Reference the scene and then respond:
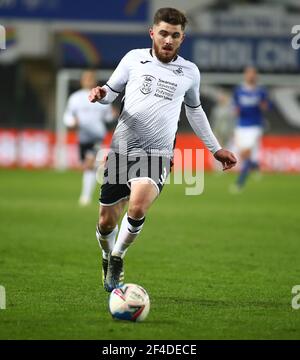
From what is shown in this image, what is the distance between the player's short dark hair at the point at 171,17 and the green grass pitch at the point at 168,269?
2.55 meters

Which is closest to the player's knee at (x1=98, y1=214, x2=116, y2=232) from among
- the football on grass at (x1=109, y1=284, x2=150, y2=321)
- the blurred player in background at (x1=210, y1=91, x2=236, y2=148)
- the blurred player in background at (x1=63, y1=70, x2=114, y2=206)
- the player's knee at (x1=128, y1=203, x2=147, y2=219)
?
the player's knee at (x1=128, y1=203, x2=147, y2=219)

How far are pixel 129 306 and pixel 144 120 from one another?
192cm

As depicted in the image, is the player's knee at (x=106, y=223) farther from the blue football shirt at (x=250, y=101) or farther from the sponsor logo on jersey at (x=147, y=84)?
the blue football shirt at (x=250, y=101)

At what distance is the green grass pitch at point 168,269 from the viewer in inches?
303

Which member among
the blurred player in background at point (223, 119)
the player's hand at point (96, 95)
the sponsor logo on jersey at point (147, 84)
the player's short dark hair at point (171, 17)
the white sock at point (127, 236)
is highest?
the blurred player in background at point (223, 119)

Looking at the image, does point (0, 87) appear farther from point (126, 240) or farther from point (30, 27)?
point (126, 240)

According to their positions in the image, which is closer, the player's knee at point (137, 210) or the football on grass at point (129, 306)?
the football on grass at point (129, 306)

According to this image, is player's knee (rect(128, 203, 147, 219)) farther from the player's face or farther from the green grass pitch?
the player's face

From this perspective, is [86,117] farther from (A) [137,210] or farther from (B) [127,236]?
(A) [137,210]

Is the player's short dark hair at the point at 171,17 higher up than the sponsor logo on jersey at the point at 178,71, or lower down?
higher up

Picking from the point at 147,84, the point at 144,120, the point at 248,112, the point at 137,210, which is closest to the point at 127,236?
the point at 137,210

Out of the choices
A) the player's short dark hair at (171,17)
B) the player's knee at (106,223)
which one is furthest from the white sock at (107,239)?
the player's short dark hair at (171,17)

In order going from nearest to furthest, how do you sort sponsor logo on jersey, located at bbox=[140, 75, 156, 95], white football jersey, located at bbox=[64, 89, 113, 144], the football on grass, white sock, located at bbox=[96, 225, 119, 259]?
the football on grass
sponsor logo on jersey, located at bbox=[140, 75, 156, 95]
white sock, located at bbox=[96, 225, 119, 259]
white football jersey, located at bbox=[64, 89, 113, 144]

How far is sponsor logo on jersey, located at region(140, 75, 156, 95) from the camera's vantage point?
888 centimetres
